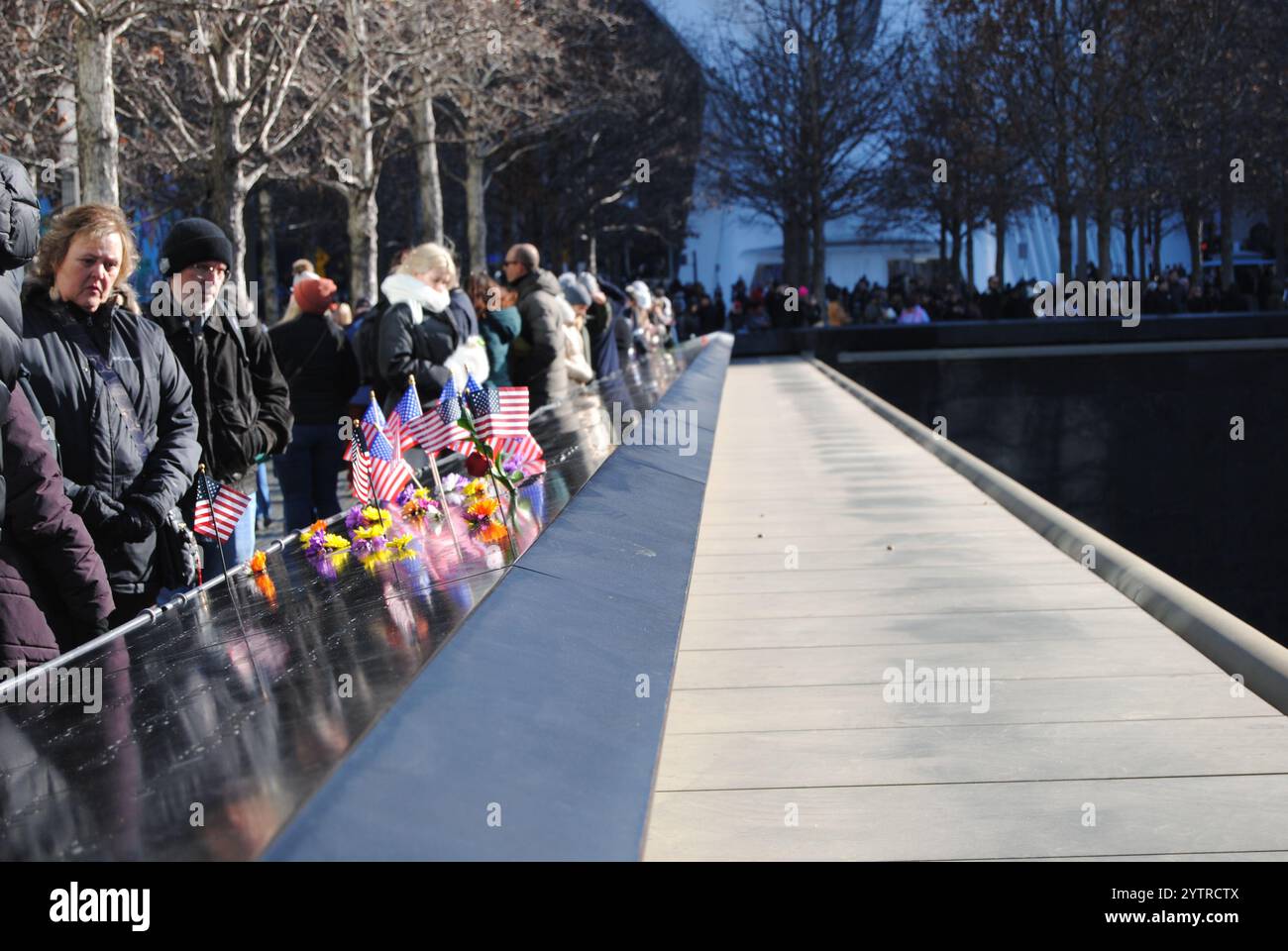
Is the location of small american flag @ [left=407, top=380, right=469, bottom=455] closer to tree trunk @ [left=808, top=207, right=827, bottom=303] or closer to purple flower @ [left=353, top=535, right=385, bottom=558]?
purple flower @ [left=353, top=535, right=385, bottom=558]

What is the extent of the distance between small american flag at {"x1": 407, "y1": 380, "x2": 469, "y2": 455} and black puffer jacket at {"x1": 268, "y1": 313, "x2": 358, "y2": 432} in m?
3.07

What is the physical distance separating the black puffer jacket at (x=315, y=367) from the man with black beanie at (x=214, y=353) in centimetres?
210

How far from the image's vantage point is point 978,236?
7644 cm

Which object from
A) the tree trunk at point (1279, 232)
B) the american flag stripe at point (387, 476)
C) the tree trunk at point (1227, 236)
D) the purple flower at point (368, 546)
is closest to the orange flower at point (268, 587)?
the purple flower at point (368, 546)

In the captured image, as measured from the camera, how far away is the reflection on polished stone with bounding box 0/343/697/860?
7.27 ft

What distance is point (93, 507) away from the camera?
468 centimetres

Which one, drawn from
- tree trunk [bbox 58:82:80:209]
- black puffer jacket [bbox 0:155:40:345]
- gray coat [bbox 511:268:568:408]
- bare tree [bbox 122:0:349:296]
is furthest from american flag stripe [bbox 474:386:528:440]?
tree trunk [bbox 58:82:80:209]

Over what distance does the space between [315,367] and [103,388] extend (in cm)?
405

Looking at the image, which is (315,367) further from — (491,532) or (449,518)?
(491,532)

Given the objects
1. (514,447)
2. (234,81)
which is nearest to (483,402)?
(514,447)

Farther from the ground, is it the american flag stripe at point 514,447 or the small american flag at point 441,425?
the small american flag at point 441,425

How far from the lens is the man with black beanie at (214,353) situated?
5883 millimetres

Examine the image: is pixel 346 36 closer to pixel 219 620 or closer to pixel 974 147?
pixel 219 620

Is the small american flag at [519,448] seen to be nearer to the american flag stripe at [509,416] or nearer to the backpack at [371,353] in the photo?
the american flag stripe at [509,416]
